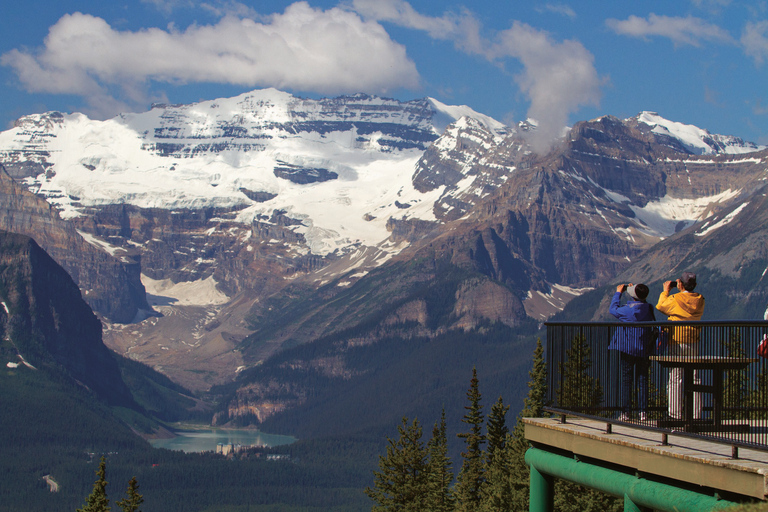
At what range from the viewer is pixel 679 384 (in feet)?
69.4

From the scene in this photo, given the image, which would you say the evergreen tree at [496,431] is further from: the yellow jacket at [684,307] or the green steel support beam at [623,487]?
the yellow jacket at [684,307]

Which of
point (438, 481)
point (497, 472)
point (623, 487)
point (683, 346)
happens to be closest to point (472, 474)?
point (438, 481)

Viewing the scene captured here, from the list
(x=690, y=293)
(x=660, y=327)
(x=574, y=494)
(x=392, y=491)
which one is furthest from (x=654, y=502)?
(x=392, y=491)

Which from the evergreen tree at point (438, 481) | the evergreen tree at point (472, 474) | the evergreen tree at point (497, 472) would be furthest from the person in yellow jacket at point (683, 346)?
the evergreen tree at point (438, 481)

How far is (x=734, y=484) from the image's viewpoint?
16484mm

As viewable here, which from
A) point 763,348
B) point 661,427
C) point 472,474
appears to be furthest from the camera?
point 472,474

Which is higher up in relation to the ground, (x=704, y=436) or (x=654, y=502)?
(x=704, y=436)

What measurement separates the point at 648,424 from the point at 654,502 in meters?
3.21

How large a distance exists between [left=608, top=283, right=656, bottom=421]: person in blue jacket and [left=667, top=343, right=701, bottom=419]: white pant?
1.82 ft

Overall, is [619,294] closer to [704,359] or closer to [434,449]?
[704,359]

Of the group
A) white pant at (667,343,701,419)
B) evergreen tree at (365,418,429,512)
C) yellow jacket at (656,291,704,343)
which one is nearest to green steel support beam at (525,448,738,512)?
white pant at (667,343,701,419)

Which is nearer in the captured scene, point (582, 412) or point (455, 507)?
point (582, 412)

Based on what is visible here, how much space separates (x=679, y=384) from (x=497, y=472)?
173 ft

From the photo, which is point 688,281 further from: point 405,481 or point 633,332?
point 405,481
